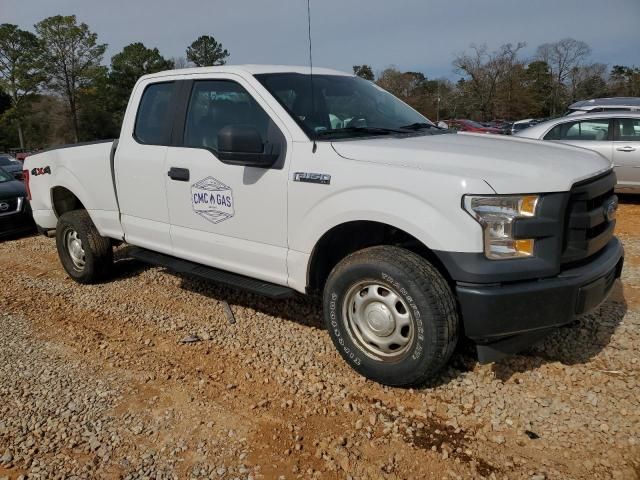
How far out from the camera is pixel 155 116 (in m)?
4.48

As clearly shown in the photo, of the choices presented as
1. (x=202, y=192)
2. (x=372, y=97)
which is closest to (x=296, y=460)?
(x=202, y=192)

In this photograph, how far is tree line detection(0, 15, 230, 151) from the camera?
41562mm

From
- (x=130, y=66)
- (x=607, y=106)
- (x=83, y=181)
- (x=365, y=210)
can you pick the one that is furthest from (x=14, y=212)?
(x=130, y=66)

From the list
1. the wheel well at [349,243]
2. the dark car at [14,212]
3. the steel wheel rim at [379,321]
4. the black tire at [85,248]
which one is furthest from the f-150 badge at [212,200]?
the dark car at [14,212]

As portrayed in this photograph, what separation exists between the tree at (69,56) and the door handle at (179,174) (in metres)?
43.8

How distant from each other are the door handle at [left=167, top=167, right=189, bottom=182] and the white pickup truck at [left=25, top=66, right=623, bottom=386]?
24 mm

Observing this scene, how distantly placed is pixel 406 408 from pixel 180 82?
10.1 ft

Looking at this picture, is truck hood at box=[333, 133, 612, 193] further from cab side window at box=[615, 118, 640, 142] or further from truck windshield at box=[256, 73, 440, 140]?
cab side window at box=[615, 118, 640, 142]

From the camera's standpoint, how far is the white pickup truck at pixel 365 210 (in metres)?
2.75

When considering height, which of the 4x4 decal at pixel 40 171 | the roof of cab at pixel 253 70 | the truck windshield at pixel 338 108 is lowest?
the 4x4 decal at pixel 40 171

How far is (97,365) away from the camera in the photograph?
3744 mm

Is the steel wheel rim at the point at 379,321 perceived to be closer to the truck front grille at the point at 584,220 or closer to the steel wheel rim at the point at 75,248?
the truck front grille at the point at 584,220

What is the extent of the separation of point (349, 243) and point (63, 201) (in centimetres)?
370

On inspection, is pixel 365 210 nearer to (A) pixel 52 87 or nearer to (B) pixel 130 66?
(A) pixel 52 87
